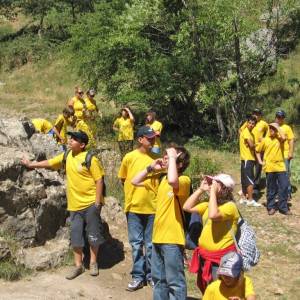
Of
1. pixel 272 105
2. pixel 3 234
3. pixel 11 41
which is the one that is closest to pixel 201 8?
pixel 272 105

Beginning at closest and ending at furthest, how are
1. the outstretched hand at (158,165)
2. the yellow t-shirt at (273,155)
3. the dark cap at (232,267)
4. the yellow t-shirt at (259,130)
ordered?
the dark cap at (232,267) < the outstretched hand at (158,165) < the yellow t-shirt at (273,155) < the yellow t-shirt at (259,130)

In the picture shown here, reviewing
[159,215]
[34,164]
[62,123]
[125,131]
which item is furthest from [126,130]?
[159,215]

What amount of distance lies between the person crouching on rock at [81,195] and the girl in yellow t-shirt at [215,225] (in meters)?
1.76

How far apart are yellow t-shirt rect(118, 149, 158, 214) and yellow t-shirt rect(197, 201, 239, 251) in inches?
53.5

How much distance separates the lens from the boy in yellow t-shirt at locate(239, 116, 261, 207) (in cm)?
1071

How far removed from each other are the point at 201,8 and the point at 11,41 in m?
20.1

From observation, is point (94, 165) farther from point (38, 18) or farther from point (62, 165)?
point (38, 18)

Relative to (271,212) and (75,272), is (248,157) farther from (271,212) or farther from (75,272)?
(75,272)

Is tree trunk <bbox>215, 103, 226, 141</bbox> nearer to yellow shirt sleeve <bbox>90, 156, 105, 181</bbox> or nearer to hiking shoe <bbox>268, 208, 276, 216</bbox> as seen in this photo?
hiking shoe <bbox>268, 208, 276, 216</bbox>

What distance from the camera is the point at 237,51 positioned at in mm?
16328

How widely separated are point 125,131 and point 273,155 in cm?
359

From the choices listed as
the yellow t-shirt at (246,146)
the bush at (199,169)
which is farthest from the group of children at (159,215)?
the bush at (199,169)

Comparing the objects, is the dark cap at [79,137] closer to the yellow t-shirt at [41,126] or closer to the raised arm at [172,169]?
the raised arm at [172,169]

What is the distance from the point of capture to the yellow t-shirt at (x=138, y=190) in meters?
6.47
